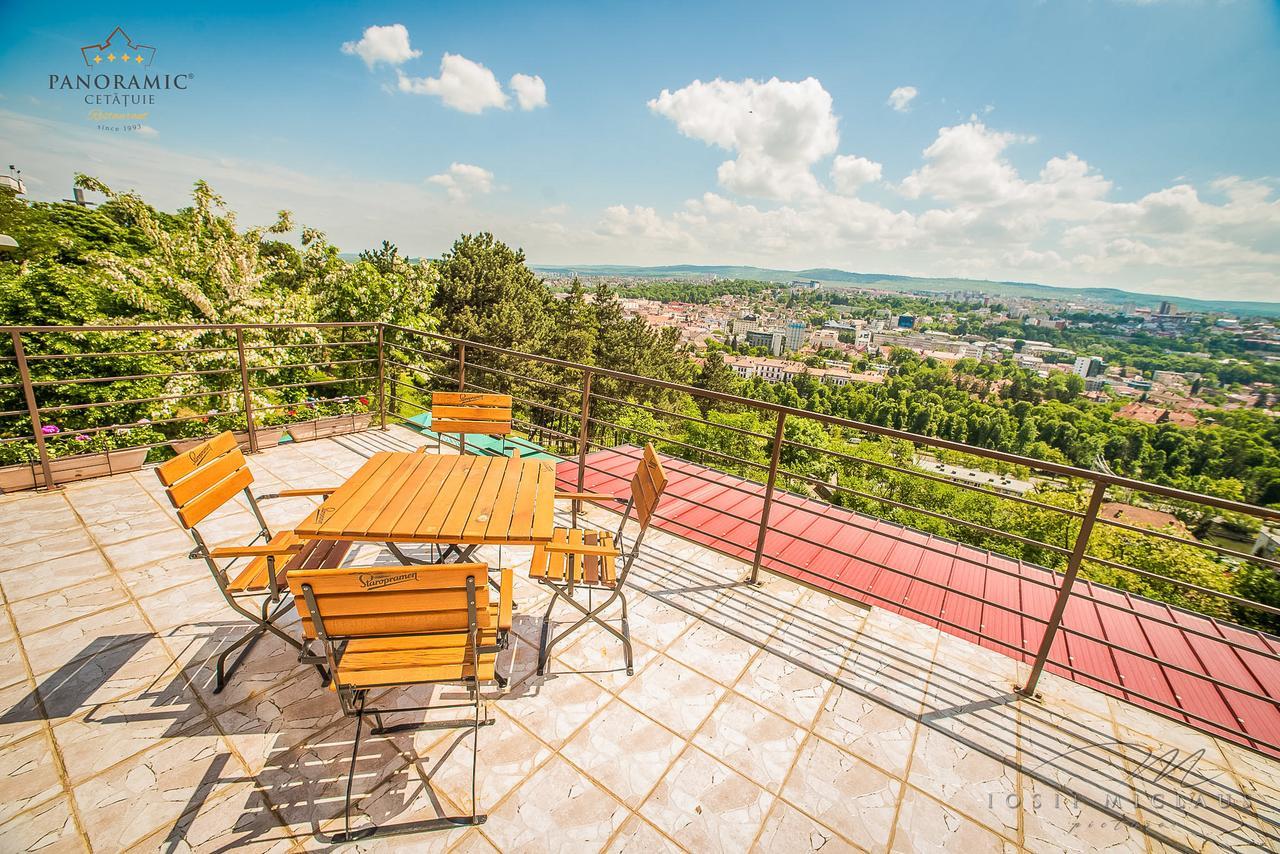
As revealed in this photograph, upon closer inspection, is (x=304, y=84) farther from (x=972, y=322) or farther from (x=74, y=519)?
(x=972, y=322)

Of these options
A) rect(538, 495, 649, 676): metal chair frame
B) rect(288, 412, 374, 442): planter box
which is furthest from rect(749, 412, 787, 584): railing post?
rect(288, 412, 374, 442): planter box

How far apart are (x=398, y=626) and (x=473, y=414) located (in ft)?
7.97

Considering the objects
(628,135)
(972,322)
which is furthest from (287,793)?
(972,322)

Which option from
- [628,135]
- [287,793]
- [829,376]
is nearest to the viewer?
[287,793]

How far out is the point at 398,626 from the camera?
163 centimetres

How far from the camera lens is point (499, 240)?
23156 millimetres

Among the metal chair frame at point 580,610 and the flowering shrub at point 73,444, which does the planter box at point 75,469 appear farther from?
the flowering shrub at point 73,444

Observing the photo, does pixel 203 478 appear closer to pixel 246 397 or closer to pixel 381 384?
pixel 246 397

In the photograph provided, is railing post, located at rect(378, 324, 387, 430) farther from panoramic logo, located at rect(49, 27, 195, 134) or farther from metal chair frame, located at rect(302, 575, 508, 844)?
panoramic logo, located at rect(49, 27, 195, 134)

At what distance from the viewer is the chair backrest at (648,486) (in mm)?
2354

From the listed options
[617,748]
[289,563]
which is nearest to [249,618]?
[289,563]

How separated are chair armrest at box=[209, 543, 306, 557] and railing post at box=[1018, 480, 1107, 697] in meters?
3.61

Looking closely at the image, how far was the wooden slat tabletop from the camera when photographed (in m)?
2.05

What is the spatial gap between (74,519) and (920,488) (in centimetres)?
3371
